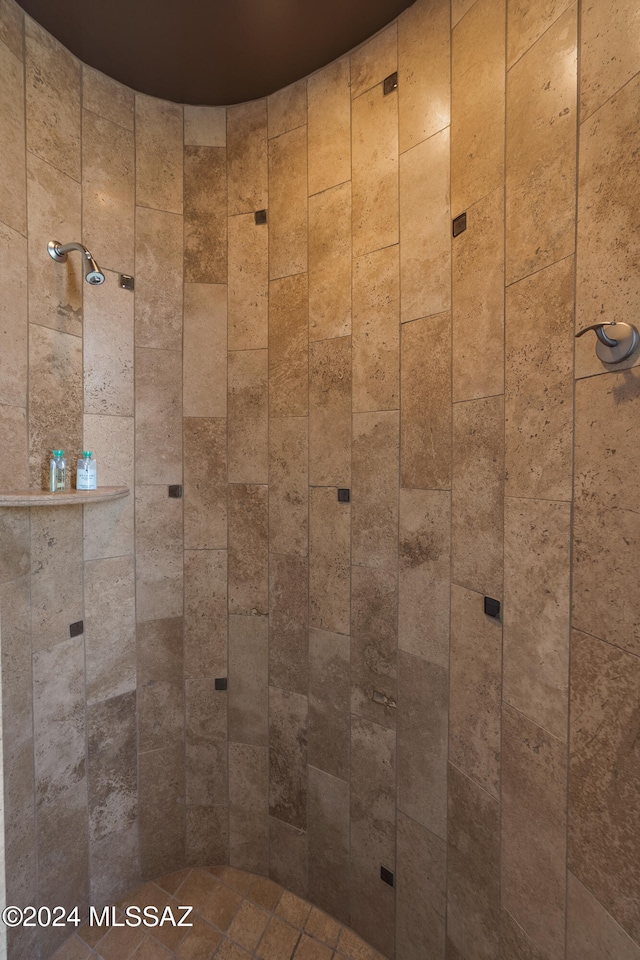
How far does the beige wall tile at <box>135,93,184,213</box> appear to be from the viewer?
1628mm

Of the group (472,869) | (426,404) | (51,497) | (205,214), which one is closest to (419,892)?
(472,869)

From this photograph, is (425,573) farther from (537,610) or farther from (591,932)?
(591,932)

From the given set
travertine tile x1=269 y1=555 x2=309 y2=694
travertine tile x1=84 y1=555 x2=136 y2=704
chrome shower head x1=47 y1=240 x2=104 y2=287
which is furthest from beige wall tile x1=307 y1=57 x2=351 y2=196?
travertine tile x1=84 y1=555 x2=136 y2=704

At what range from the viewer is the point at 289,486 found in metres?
1.62

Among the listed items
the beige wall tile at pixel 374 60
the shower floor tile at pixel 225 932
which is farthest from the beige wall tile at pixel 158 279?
the shower floor tile at pixel 225 932

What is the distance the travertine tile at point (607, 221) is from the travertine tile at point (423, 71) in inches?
22.6

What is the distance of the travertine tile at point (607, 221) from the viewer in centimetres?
79

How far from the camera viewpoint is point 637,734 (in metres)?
0.79

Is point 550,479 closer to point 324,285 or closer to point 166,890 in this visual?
point 324,285

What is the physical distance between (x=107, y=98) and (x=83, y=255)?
72cm

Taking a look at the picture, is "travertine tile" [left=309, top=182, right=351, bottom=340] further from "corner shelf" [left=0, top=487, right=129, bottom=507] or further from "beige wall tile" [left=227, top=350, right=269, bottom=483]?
"corner shelf" [left=0, top=487, right=129, bottom=507]

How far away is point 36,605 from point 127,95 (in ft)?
6.57

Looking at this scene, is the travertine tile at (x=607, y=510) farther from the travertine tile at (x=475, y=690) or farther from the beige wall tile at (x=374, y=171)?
the beige wall tile at (x=374, y=171)

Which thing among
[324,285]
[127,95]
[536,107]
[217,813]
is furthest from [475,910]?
[127,95]
